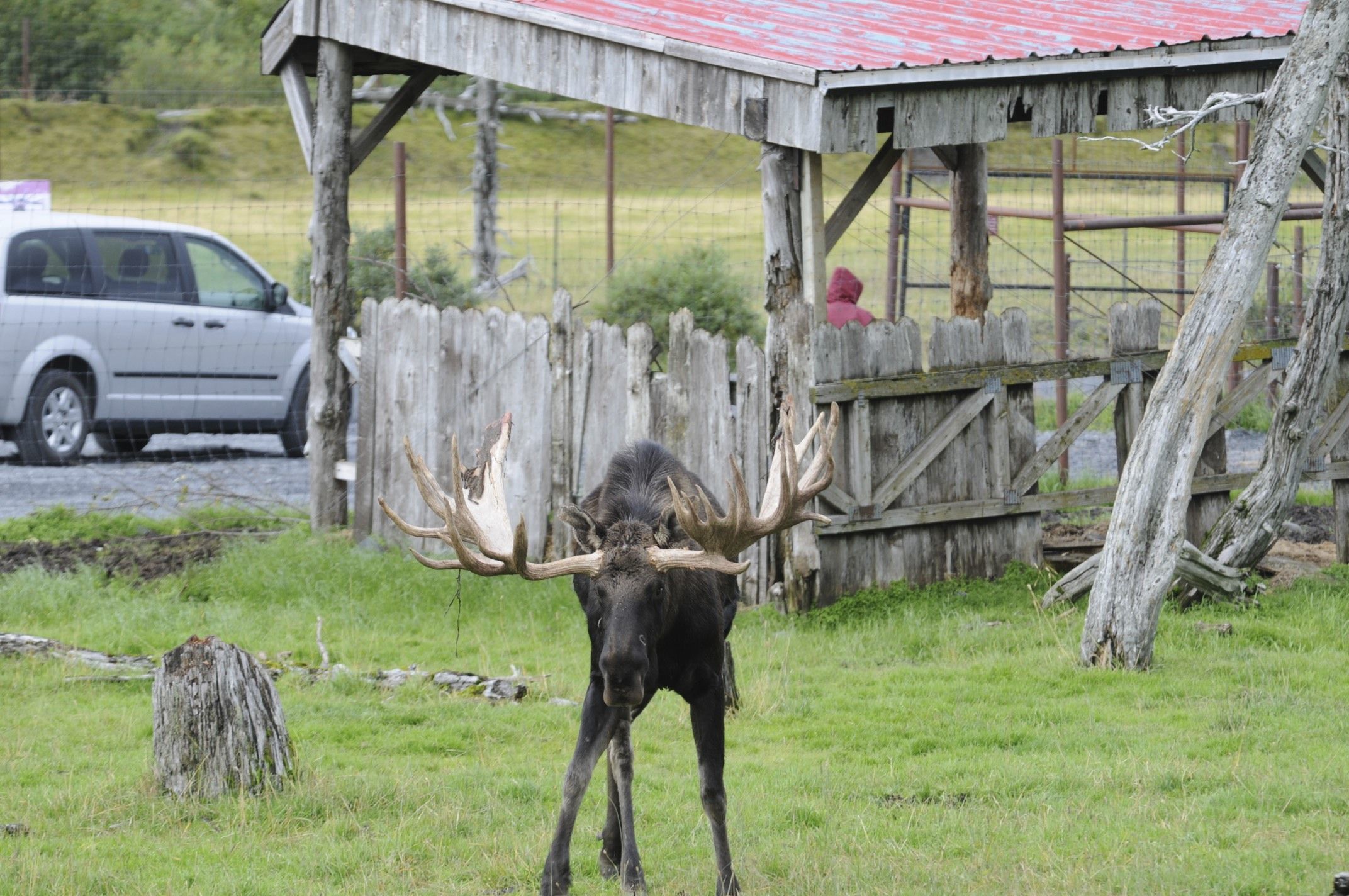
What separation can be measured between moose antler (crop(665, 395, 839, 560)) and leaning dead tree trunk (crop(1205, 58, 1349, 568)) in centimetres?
471

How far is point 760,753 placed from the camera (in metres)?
7.54

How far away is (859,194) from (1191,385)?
274 cm

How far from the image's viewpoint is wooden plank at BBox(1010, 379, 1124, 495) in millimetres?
10438

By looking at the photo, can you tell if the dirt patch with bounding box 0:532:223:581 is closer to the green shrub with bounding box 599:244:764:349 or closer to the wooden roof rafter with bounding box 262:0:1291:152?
the wooden roof rafter with bounding box 262:0:1291:152

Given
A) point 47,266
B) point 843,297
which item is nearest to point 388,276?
point 47,266

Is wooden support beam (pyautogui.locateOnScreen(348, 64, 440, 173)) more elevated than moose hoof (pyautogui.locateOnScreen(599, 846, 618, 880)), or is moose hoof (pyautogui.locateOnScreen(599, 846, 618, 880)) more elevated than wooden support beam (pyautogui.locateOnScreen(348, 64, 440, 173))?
wooden support beam (pyautogui.locateOnScreen(348, 64, 440, 173))

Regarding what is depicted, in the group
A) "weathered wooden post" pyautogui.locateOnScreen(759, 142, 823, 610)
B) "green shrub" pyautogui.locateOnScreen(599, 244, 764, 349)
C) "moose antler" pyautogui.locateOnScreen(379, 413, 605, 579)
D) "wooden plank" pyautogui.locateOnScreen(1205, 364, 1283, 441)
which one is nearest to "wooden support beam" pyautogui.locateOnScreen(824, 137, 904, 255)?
"weathered wooden post" pyautogui.locateOnScreen(759, 142, 823, 610)

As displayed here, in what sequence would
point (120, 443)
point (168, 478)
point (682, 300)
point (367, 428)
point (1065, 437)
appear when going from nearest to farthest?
point (1065, 437) → point (367, 428) → point (168, 478) → point (120, 443) → point (682, 300)

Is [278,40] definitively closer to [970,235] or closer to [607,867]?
[970,235]

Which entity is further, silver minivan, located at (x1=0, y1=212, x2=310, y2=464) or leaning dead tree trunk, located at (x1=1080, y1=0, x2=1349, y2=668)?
silver minivan, located at (x1=0, y1=212, x2=310, y2=464)

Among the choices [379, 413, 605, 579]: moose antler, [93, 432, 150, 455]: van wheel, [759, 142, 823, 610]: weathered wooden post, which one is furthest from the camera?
[93, 432, 150, 455]: van wheel

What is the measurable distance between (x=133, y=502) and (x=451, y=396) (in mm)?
3316

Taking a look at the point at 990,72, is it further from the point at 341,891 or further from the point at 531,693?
the point at 341,891

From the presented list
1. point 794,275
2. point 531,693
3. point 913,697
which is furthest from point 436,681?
point 794,275
